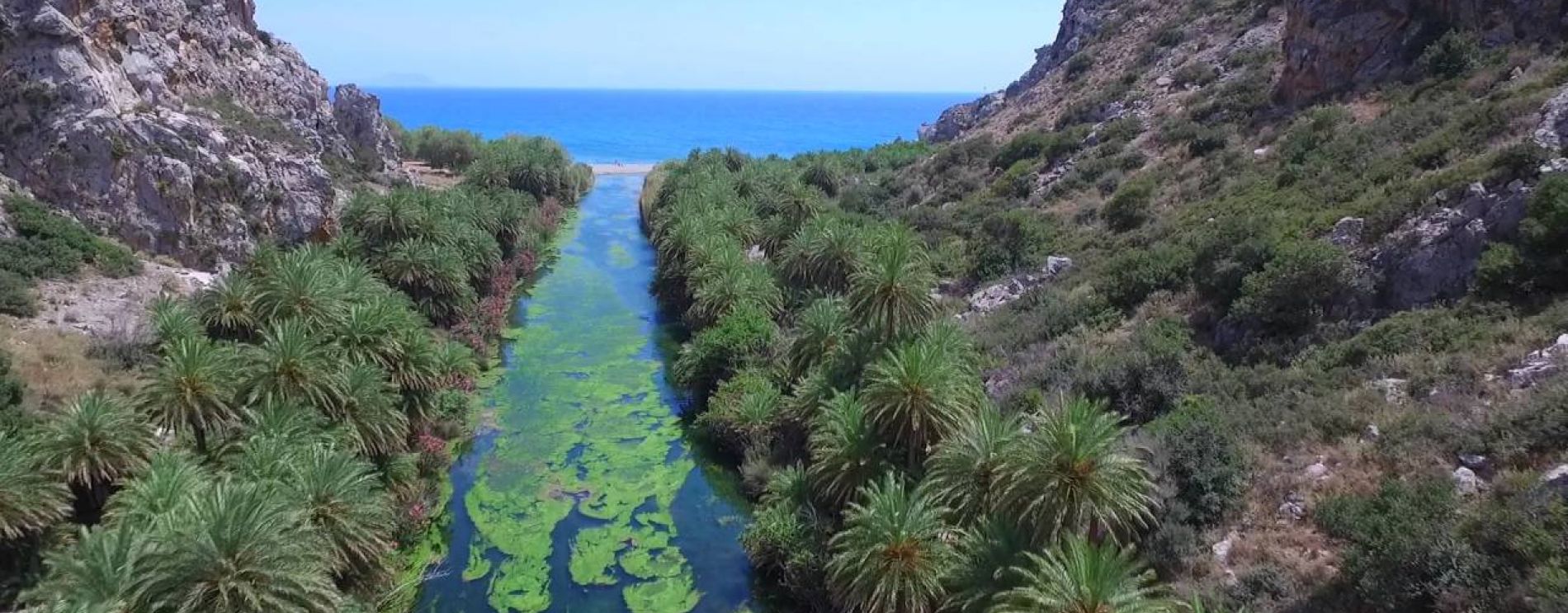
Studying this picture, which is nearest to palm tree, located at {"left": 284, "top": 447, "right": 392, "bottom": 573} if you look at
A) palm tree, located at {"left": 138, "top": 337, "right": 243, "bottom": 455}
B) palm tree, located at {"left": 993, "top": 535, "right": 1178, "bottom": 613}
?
palm tree, located at {"left": 138, "top": 337, "right": 243, "bottom": 455}

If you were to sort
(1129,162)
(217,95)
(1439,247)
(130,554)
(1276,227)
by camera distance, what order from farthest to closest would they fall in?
(217,95) < (1129,162) < (1276,227) < (1439,247) < (130,554)

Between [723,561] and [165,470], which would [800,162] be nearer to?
[723,561]

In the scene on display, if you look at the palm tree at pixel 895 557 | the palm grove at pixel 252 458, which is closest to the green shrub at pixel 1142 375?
the palm tree at pixel 895 557

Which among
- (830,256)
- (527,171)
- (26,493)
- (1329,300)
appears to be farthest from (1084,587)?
(527,171)

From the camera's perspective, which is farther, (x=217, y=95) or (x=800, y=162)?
(x=800, y=162)

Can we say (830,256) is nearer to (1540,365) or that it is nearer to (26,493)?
(1540,365)

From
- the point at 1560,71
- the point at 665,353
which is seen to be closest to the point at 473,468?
the point at 665,353
